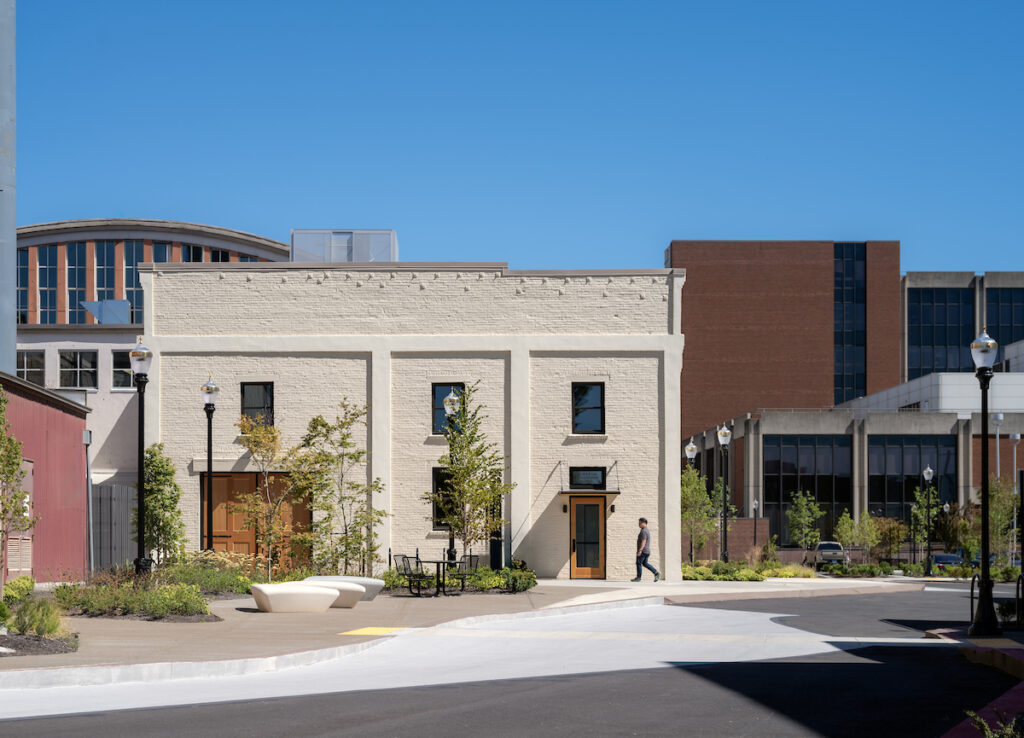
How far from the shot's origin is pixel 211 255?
82188 millimetres

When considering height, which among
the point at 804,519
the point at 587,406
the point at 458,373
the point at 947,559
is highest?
the point at 458,373

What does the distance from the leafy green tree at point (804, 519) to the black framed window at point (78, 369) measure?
4396 cm

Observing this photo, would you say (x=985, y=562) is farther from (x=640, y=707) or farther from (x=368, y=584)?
(x=368, y=584)

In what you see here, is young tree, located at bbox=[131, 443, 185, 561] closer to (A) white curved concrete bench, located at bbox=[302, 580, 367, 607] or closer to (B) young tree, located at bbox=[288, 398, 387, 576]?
(B) young tree, located at bbox=[288, 398, 387, 576]

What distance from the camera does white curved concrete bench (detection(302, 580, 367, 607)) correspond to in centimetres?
2251

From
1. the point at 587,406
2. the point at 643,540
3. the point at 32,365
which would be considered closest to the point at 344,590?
A: the point at 643,540

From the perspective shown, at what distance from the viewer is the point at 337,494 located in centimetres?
3522

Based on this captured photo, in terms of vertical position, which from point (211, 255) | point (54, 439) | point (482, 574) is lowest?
point (482, 574)

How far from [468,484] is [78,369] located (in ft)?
60.1

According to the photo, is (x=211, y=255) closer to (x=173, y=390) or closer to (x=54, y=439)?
(x=173, y=390)

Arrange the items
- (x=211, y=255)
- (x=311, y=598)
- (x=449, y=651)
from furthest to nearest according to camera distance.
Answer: (x=211, y=255) < (x=311, y=598) < (x=449, y=651)

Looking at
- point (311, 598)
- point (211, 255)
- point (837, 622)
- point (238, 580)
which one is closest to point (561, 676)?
point (311, 598)

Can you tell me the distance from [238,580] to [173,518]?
9159 millimetres

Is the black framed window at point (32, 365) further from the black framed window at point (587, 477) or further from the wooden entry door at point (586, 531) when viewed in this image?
the wooden entry door at point (586, 531)
